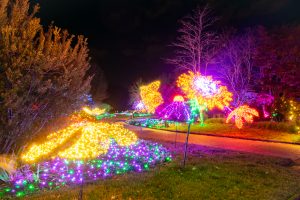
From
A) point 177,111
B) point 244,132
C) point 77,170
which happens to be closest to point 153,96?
point 177,111

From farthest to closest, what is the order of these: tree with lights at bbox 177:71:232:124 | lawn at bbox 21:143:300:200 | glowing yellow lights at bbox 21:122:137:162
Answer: tree with lights at bbox 177:71:232:124 < lawn at bbox 21:143:300:200 < glowing yellow lights at bbox 21:122:137:162

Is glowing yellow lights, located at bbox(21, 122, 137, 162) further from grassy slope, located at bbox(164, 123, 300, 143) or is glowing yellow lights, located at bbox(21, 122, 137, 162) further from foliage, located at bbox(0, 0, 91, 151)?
grassy slope, located at bbox(164, 123, 300, 143)

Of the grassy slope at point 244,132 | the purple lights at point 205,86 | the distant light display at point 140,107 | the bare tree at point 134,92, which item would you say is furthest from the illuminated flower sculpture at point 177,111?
the bare tree at point 134,92

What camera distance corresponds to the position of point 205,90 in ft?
78.7

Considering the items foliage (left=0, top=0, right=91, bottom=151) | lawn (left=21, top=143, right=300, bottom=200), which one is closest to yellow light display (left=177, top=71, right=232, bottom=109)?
lawn (left=21, top=143, right=300, bottom=200)

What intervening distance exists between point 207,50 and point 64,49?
2138 cm

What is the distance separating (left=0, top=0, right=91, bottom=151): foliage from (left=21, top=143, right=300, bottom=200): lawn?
88.7 inches

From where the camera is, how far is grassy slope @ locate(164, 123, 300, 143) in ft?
67.7

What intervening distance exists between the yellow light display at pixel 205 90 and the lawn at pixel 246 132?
1.94 metres

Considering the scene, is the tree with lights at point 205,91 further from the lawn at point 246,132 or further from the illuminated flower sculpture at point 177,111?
the illuminated flower sculpture at point 177,111

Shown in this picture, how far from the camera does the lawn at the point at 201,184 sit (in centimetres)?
725

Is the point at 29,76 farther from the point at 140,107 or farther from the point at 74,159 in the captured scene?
the point at 140,107

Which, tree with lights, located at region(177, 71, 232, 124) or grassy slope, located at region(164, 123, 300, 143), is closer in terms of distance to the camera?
grassy slope, located at region(164, 123, 300, 143)

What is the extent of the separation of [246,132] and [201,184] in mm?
15985
